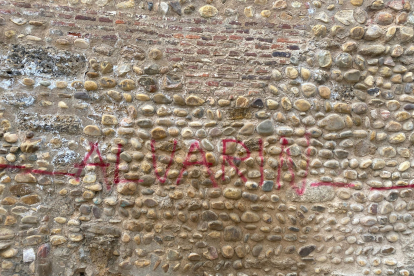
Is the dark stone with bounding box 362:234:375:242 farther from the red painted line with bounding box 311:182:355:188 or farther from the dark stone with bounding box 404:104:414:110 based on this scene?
the dark stone with bounding box 404:104:414:110

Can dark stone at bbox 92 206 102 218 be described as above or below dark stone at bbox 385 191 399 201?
below

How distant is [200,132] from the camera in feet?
8.98

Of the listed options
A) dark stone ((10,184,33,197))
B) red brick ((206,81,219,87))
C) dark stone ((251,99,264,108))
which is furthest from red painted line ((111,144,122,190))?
dark stone ((251,99,264,108))

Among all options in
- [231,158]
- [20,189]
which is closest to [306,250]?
[231,158]

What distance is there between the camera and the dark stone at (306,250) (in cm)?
277

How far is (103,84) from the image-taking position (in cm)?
274

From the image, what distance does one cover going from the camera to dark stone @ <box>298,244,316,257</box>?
9.08 feet

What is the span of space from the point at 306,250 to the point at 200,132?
1370 mm

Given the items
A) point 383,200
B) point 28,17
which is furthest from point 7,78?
point 383,200

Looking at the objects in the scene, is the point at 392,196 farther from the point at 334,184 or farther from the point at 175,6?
the point at 175,6

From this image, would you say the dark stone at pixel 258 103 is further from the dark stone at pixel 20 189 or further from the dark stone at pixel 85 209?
the dark stone at pixel 20 189

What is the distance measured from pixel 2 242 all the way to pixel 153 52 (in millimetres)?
2052

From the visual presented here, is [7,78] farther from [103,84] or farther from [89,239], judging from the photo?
[89,239]

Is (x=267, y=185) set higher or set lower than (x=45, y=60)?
lower
